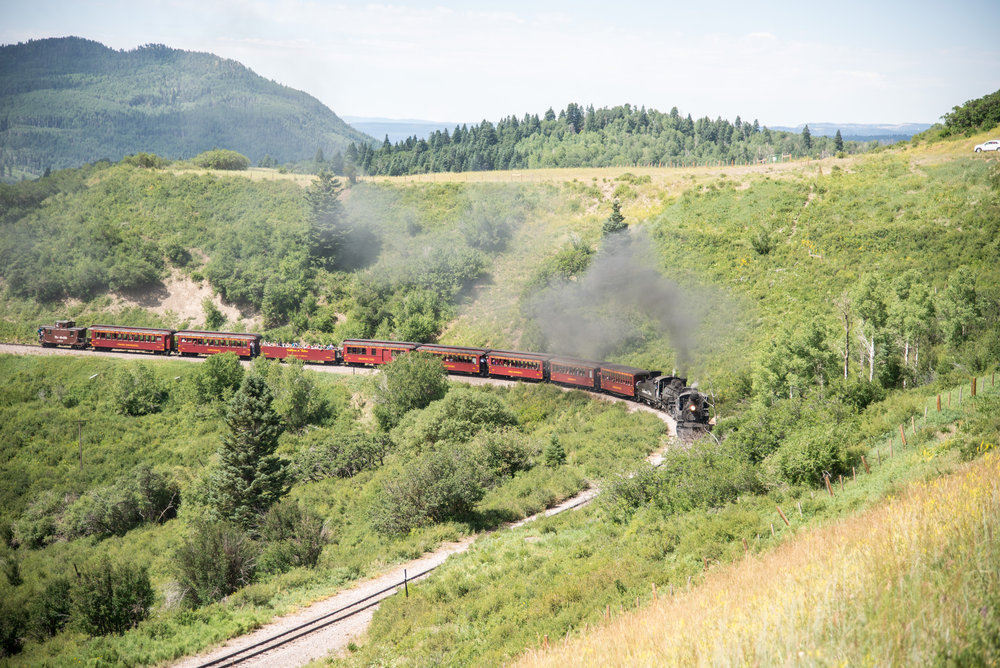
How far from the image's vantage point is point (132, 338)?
226 feet

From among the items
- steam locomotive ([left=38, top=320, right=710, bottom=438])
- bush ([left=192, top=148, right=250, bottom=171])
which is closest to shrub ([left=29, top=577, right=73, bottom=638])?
steam locomotive ([left=38, top=320, right=710, bottom=438])

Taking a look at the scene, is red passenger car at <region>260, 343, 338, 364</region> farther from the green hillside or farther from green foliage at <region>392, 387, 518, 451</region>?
green foliage at <region>392, 387, 518, 451</region>

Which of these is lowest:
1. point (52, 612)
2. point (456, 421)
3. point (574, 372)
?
point (52, 612)

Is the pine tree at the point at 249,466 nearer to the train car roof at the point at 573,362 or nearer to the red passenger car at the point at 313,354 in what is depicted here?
the train car roof at the point at 573,362

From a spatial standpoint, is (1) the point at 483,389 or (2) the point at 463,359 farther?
(2) the point at 463,359

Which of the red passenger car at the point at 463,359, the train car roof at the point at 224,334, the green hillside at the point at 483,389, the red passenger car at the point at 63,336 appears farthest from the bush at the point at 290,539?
the red passenger car at the point at 63,336

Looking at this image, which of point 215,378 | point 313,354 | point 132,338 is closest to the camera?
point 215,378

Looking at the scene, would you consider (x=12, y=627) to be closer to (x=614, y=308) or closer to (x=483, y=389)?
(x=483, y=389)

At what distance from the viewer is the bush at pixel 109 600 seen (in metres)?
23.2

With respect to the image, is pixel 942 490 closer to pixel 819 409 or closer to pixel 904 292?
pixel 819 409

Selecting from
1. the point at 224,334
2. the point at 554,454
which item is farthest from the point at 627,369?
the point at 224,334

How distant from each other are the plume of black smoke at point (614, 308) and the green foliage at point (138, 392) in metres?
36.5

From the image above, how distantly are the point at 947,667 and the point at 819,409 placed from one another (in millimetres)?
19684

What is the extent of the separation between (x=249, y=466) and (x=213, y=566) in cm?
1092
